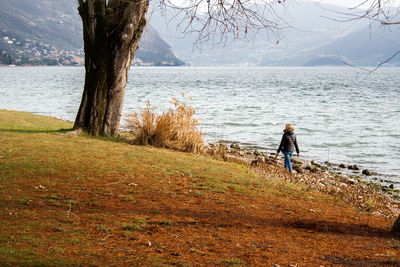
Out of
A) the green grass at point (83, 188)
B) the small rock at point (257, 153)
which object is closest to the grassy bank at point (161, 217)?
the green grass at point (83, 188)

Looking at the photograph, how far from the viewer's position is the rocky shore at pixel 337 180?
9576 mm

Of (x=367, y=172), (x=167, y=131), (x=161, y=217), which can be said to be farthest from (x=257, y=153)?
(x=161, y=217)

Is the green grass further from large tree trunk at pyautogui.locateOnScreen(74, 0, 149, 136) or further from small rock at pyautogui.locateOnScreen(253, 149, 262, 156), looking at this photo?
small rock at pyautogui.locateOnScreen(253, 149, 262, 156)

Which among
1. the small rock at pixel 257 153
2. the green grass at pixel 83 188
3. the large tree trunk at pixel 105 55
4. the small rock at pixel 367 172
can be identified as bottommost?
the small rock at pixel 257 153

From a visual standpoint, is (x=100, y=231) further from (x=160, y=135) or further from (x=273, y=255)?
(x=160, y=135)

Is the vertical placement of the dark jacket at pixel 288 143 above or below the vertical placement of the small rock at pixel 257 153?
above

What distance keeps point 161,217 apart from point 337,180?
335 inches

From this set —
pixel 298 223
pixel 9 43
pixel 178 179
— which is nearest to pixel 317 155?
pixel 178 179

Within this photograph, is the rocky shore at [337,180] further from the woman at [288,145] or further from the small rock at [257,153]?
the woman at [288,145]

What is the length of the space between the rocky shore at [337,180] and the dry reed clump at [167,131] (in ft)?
3.18

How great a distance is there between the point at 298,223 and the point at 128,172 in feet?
12.3

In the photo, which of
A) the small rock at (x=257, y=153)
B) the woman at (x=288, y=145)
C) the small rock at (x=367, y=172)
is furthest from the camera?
the small rock at (x=257, y=153)

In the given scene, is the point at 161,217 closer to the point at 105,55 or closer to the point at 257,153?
the point at 105,55

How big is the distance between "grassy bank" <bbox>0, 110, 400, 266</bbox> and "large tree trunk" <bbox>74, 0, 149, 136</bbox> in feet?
7.05
